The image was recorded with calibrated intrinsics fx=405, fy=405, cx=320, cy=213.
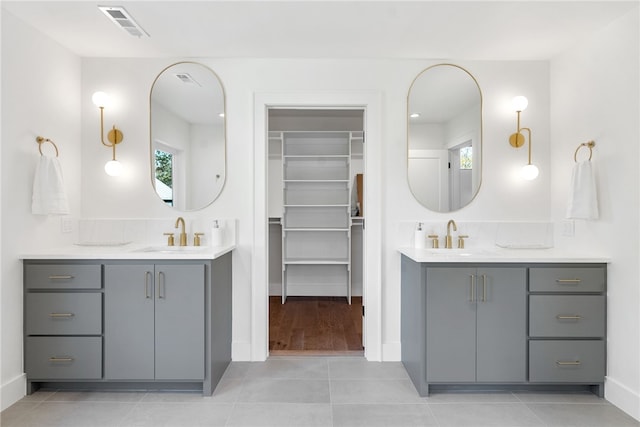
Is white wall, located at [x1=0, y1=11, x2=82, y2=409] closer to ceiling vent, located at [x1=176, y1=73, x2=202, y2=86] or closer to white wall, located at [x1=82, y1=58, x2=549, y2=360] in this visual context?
white wall, located at [x1=82, y1=58, x2=549, y2=360]

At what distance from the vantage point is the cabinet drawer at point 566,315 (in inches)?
98.3

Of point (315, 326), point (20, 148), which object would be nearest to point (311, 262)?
point (315, 326)

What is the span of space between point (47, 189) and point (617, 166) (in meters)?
3.53

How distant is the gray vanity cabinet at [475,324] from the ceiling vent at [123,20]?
2.36 metres

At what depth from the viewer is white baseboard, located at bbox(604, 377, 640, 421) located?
7.49 ft

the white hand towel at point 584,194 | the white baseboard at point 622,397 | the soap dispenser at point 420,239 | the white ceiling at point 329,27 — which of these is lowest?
the white baseboard at point 622,397

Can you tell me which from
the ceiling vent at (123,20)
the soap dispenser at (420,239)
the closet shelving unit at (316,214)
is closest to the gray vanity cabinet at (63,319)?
the ceiling vent at (123,20)

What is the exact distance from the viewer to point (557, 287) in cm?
251

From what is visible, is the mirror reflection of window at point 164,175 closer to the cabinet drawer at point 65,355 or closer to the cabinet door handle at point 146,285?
the cabinet door handle at point 146,285

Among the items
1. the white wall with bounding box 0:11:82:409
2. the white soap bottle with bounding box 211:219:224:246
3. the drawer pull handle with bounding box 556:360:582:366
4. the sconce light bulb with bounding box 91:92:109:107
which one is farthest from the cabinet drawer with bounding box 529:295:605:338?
the sconce light bulb with bounding box 91:92:109:107

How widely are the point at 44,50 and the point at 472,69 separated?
3025mm

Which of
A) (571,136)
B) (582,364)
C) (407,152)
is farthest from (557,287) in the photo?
(407,152)

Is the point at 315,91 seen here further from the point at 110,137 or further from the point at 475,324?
the point at 475,324

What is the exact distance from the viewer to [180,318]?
2498 millimetres
